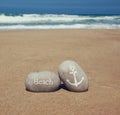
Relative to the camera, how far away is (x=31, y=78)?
6285 millimetres

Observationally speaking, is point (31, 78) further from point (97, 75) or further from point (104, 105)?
point (97, 75)

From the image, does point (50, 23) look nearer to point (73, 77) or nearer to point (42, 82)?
point (73, 77)

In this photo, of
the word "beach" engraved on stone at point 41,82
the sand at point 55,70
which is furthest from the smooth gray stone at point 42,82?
the sand at point 55,70

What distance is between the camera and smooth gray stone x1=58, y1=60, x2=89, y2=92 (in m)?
6.32

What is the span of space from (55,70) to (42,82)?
6.22 ft

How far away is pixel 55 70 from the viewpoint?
8.07m

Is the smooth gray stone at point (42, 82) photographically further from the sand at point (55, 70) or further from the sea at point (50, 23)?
the sea at point (50, 23)

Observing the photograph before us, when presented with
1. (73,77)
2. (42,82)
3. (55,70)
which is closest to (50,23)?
(55,70)

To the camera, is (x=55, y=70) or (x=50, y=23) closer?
(x=55, y=70)

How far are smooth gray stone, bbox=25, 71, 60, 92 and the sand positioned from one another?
11cm

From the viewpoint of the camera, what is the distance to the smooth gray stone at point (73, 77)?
6.32 meters

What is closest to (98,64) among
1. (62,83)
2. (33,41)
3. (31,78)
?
(62,83)

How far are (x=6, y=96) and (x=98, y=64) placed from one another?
11.0 ft

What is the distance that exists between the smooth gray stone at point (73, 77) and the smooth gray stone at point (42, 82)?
0.54 feet
